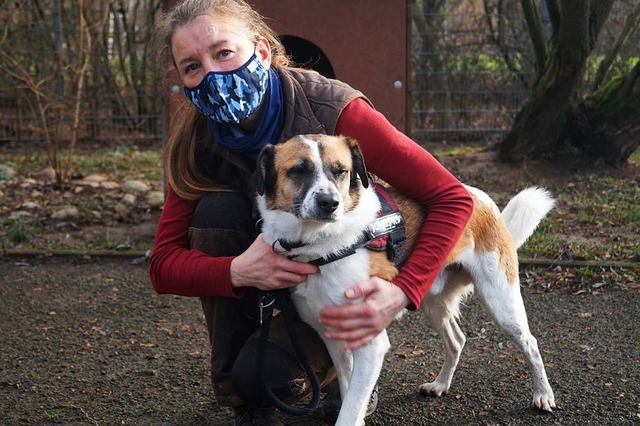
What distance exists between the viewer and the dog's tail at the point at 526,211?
3055mm

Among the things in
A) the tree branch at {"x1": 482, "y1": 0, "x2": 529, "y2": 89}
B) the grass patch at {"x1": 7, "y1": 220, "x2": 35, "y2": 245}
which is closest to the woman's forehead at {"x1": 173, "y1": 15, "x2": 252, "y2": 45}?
the grass patch at {"x1": 7, "y1": 220, "x2": 35, "y2": 245}

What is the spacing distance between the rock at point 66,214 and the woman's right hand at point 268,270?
3.54m

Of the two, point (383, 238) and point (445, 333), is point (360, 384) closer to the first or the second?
point (383, 238)

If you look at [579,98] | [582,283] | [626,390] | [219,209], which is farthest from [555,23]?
[219,209]

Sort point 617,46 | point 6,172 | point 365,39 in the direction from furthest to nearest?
point 617,46 < point 6,172 < point 365,39

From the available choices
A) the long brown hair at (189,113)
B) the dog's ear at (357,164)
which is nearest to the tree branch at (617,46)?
the long brown hair at (189,113)

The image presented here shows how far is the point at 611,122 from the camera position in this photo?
642cm

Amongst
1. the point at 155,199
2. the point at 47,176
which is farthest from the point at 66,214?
the point at 47,176

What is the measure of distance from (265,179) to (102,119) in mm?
6362

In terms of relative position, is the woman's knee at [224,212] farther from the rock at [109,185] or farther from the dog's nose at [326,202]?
the rock at [109,185]

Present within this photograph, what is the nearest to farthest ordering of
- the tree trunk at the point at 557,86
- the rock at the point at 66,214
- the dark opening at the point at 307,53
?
the dark opening at the point at 307,53 < the rock at the point at 66,214 < the tree trunk at the point at 557,86

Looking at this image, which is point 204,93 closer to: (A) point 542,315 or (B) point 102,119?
(A) point 542,315

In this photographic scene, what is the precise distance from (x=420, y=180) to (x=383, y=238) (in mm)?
218

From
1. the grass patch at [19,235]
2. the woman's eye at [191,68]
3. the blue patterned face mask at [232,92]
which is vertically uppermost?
the woman's eye at [191,68]
